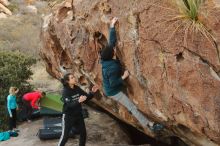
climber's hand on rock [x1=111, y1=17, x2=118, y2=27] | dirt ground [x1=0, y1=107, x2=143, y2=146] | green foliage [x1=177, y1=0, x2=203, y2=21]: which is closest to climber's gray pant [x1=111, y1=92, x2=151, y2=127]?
climber's hand on rock [x1=111, y1=17, x2=118, y2=27]

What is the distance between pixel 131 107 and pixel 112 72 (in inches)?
39.2

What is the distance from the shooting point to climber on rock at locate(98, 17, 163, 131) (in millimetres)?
8234

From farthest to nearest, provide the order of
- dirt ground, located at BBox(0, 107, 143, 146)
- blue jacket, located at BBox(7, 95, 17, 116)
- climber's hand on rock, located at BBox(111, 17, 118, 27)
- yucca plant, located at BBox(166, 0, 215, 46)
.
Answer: blue jacket, located at BBox(7, 95, 17, 116), dirt ground, located at BBox(0, 107, 143, 146), climber's hand on rock, located at BBox(111, 17, 118, 27), yucca plant, located at BBox(166, 0, 215, 46)

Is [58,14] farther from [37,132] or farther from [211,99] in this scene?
→ [211,99]

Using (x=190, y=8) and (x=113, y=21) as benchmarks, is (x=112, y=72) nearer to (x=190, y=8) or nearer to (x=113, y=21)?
(x=113, y=21)

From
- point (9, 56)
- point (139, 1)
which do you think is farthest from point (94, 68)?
point (9, 56)

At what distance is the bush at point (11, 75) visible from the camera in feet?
46.6

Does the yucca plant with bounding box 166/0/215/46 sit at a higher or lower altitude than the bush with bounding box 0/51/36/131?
higher

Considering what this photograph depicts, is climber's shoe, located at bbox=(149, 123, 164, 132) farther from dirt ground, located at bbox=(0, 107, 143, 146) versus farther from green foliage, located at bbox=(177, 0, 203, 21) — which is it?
green foliage, located at bbox=(177, 0, 203, 21)

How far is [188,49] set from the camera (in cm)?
689

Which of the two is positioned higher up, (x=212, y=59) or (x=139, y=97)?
(x=212, y=59)

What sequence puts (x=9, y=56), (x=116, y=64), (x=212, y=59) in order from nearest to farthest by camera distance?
(x=212, y=59) → (x=116, y=64) → (x=9, y=56)

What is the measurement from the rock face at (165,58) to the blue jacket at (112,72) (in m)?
0.12

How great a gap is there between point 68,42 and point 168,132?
2888 millimetres
